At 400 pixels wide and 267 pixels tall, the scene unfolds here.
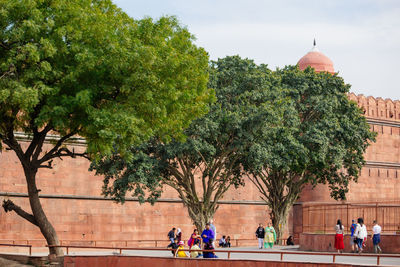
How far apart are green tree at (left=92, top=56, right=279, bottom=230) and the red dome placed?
14.8 meters

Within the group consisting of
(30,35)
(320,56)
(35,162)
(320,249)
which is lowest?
(320,249)

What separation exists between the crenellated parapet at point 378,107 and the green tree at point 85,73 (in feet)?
75.7

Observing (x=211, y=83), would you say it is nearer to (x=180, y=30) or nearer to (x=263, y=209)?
(x=180, y=30)

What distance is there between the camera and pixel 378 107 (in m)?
40.1

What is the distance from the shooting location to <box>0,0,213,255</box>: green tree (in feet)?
52.1

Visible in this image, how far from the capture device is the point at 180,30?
18.5m

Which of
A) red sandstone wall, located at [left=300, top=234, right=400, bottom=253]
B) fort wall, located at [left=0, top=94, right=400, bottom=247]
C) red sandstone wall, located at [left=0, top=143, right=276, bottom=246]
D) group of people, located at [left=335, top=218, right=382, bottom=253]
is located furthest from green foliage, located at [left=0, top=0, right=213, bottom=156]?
red sandstone wall, located at [left=0, top=143, right=276, bottom=246]

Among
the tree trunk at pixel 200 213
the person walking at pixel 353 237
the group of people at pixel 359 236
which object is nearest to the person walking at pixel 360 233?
the group of people at pixel 359 236

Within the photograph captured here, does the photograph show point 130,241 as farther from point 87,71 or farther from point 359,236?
point 87,71

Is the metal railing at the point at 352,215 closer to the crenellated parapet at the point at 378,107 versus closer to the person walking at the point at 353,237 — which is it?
the person walking at the point at 353,237

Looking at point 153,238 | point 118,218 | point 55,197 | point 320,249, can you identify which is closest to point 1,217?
point 55,197

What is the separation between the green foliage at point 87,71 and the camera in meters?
15.9

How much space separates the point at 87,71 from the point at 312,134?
14.1 metres

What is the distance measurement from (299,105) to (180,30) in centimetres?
1253
